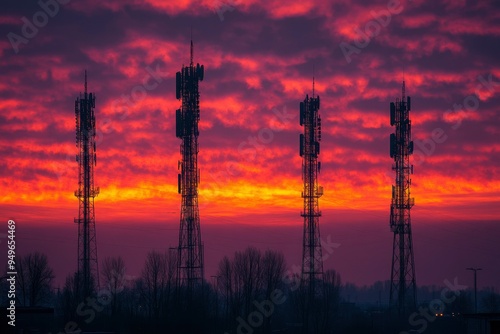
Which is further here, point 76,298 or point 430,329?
point 430,329

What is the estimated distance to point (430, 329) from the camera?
94000mm

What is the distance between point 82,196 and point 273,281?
69.0 feet

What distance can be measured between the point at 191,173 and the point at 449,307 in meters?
60.3

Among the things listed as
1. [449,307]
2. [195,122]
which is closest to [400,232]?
[195,122]

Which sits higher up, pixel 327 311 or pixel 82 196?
pixel 82 196

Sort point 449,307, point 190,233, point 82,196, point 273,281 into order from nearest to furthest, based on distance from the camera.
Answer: point 190,233 → point 82,196 → point 273,281 → point 449,307

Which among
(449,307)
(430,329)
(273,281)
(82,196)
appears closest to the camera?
(82,196)

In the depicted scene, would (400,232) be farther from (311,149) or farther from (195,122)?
(195,122)

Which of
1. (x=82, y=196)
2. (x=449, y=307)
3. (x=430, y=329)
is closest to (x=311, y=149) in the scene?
(x=82, y=196)

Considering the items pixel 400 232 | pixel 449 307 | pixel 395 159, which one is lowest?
pixel 449 307

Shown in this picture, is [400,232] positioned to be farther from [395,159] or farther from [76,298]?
[76,298]

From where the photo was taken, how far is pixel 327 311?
83.4 m

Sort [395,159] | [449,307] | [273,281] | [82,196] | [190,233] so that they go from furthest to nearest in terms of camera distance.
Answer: [449,307] < [273,281] < [395,159] < [82,196] < [190,233]

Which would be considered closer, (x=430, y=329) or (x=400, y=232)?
(x=400, y=232)
